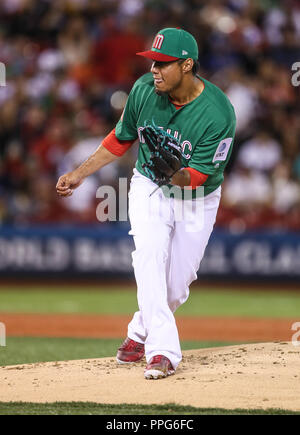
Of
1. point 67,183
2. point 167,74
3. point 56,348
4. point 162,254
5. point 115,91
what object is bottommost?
point 56,348

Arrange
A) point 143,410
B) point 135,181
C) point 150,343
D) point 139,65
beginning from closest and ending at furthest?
point 143,410, point 150,343, point 135,181, point 139,65

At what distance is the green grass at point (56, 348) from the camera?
616 cm

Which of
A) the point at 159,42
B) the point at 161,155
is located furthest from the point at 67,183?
the point at 159,42

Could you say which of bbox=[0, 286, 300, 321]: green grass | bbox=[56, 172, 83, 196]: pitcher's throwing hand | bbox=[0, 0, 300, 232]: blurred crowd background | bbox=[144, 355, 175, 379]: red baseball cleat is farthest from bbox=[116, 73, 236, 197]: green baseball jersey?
bbox=[0, 0, 300, 232]: blurred crowd background

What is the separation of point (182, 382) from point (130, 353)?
764mm

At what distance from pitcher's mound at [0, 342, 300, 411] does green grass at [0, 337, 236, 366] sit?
0.75 m

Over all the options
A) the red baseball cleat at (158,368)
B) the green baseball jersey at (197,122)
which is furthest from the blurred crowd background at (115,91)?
the red baseball cleat at (158,368)

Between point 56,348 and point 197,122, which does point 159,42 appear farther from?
point 56,348

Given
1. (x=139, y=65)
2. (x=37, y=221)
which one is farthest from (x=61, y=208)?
(x=139, y=65)

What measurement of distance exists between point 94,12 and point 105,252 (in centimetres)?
466

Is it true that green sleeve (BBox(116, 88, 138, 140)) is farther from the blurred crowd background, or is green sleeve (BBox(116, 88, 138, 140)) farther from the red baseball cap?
the blurred crowd background

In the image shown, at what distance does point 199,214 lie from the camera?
204 inches

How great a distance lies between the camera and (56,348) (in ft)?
22.4
